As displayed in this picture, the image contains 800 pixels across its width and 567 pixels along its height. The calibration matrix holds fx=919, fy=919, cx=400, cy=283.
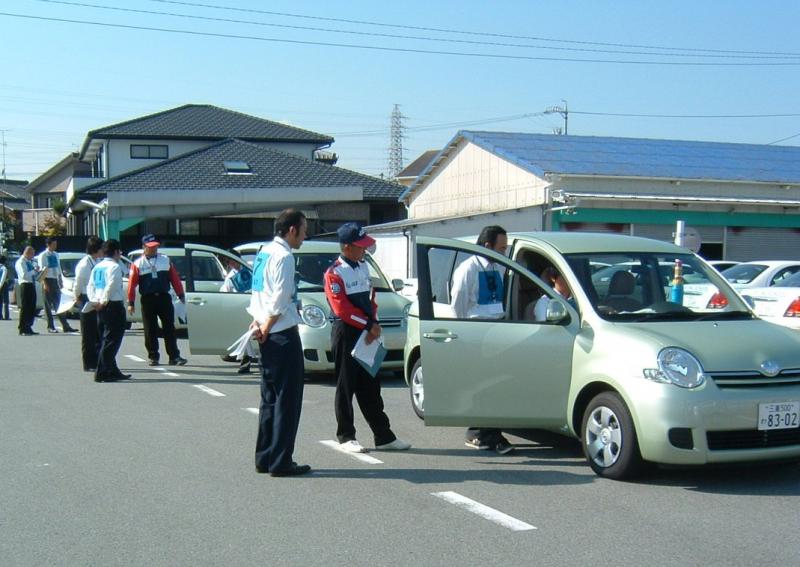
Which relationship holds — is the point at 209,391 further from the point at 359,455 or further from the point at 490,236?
the point at 490,236

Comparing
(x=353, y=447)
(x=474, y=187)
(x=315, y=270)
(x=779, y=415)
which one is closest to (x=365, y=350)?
(x=353, y=447)

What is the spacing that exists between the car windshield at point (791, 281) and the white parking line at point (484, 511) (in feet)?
34.9

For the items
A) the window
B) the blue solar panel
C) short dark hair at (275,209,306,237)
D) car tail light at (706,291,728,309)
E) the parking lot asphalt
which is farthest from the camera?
the window

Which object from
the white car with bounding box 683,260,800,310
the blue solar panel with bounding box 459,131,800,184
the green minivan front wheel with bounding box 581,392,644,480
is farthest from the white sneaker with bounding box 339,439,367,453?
the blue solar panel with bounding box 459,131,800,184

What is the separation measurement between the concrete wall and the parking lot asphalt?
62.7ft

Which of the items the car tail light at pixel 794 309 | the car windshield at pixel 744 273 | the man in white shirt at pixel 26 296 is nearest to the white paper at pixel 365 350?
the car tail light at pixel 794 309

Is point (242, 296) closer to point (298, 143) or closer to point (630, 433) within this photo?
point (630, 433)

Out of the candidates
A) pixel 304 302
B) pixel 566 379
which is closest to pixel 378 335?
pixel 566 379

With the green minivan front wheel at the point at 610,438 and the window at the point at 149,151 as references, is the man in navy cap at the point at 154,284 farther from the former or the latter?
the window at the point at 149,151

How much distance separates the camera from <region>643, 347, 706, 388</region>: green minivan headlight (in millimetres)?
6082

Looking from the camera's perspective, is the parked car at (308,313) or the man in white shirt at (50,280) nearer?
the parked car at (308,313)

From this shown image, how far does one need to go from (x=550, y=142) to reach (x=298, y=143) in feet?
63.5

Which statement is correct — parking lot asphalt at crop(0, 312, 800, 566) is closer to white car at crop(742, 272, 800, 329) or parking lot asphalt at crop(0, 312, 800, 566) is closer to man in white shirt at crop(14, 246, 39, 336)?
white car at crop(742, 272, 800, 329)

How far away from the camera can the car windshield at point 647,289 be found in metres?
6.97
